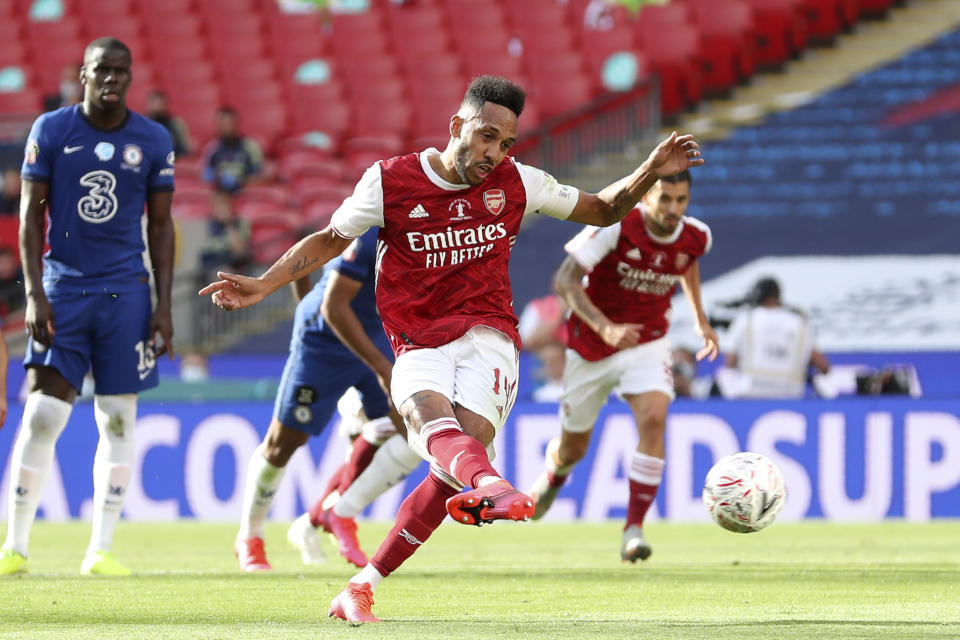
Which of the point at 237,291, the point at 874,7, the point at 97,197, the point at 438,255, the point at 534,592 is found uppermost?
the point at 874,7

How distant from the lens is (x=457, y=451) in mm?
5367

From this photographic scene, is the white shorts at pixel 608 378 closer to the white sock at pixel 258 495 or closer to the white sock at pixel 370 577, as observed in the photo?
the white sock at pixel 258 495

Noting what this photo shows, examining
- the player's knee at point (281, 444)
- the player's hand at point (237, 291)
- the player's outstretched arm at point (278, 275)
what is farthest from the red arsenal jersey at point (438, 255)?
the player's knee at point (281, 444)

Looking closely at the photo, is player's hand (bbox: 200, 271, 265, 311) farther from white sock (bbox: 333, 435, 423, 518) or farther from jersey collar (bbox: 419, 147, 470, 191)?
white sock (bbox: 333, 435, 423, 518)

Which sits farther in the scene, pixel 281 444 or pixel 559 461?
pixel 559 461

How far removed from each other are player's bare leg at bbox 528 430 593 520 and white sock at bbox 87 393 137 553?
2.74 metres

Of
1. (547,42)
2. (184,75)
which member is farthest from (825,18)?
(184,75)

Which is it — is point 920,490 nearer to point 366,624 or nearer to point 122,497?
point 122,497

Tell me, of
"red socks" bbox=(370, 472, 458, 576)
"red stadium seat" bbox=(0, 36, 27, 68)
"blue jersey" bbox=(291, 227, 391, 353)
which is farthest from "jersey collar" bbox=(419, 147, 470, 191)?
"red stadium seat" bbox=(0, 36, 27, 68)

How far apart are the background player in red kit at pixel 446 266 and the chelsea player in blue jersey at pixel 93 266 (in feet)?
6.18

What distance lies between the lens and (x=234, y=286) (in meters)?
5.68

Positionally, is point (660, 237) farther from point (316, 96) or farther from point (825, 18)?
point (825, 18)

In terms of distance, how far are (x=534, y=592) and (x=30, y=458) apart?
8.30 feet

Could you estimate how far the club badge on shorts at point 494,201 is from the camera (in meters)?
5.99
